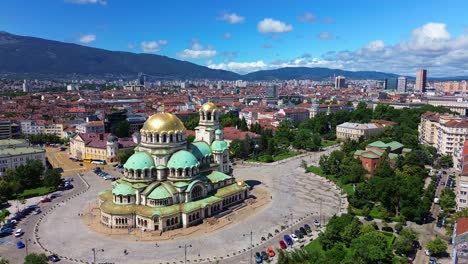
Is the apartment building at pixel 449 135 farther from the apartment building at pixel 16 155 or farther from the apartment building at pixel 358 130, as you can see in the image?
the apartment building at pixel 16 155

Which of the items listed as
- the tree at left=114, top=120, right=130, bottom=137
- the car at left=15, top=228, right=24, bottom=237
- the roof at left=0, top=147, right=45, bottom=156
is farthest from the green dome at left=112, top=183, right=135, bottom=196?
the tree at left=114, top=120, right=130, bottom=137

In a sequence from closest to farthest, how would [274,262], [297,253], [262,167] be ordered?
[297,253] → [274,262] → [262,167]

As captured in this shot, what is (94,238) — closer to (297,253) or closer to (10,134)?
(297,253)

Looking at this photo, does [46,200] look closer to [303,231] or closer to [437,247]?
[303,231]

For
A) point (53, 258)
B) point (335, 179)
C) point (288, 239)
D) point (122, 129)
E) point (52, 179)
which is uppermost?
point (122, 129)

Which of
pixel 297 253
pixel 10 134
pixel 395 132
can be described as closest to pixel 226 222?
pixel 297 253

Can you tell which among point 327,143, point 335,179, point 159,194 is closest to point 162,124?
point 159,194
